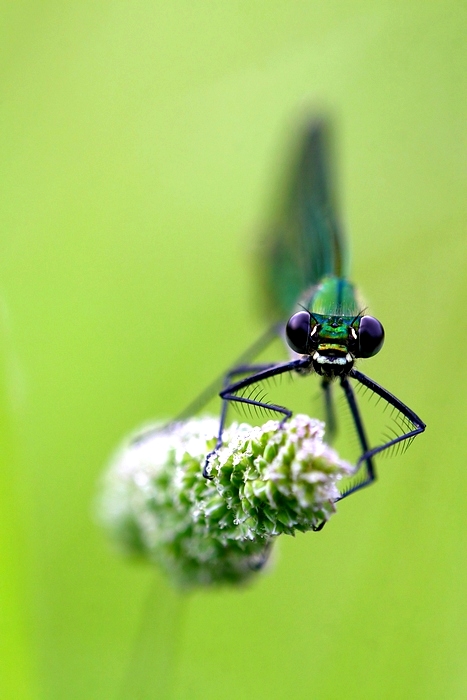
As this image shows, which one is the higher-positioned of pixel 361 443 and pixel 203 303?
pixel 203 303

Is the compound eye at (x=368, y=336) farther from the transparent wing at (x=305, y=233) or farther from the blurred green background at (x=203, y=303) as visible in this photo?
the blurred green background at (x=203, y=303)

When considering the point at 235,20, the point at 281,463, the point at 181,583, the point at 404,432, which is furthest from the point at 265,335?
the point at 235,20

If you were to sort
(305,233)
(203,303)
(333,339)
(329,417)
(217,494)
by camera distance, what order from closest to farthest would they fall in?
(217,494) < (333,339) < (329,417) < (305,233) < (203,303)

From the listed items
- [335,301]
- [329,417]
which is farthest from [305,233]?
[335,301]

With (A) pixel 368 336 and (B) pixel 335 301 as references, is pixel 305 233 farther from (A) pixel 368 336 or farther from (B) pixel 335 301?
(A) pixel 368 336

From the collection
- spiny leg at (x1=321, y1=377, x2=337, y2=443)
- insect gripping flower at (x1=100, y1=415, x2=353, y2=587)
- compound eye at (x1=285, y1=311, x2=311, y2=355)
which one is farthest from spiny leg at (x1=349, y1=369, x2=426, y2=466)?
spiny leg at (x1=321, y1=377, x2=337, y2=443)

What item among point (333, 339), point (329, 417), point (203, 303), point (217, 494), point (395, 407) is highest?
point (203, 303)

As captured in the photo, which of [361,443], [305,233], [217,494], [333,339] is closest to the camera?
[217,494]

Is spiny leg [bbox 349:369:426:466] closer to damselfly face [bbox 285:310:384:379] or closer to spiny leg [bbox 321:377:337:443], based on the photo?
damselfly face [bbox 285:310:384:379]
